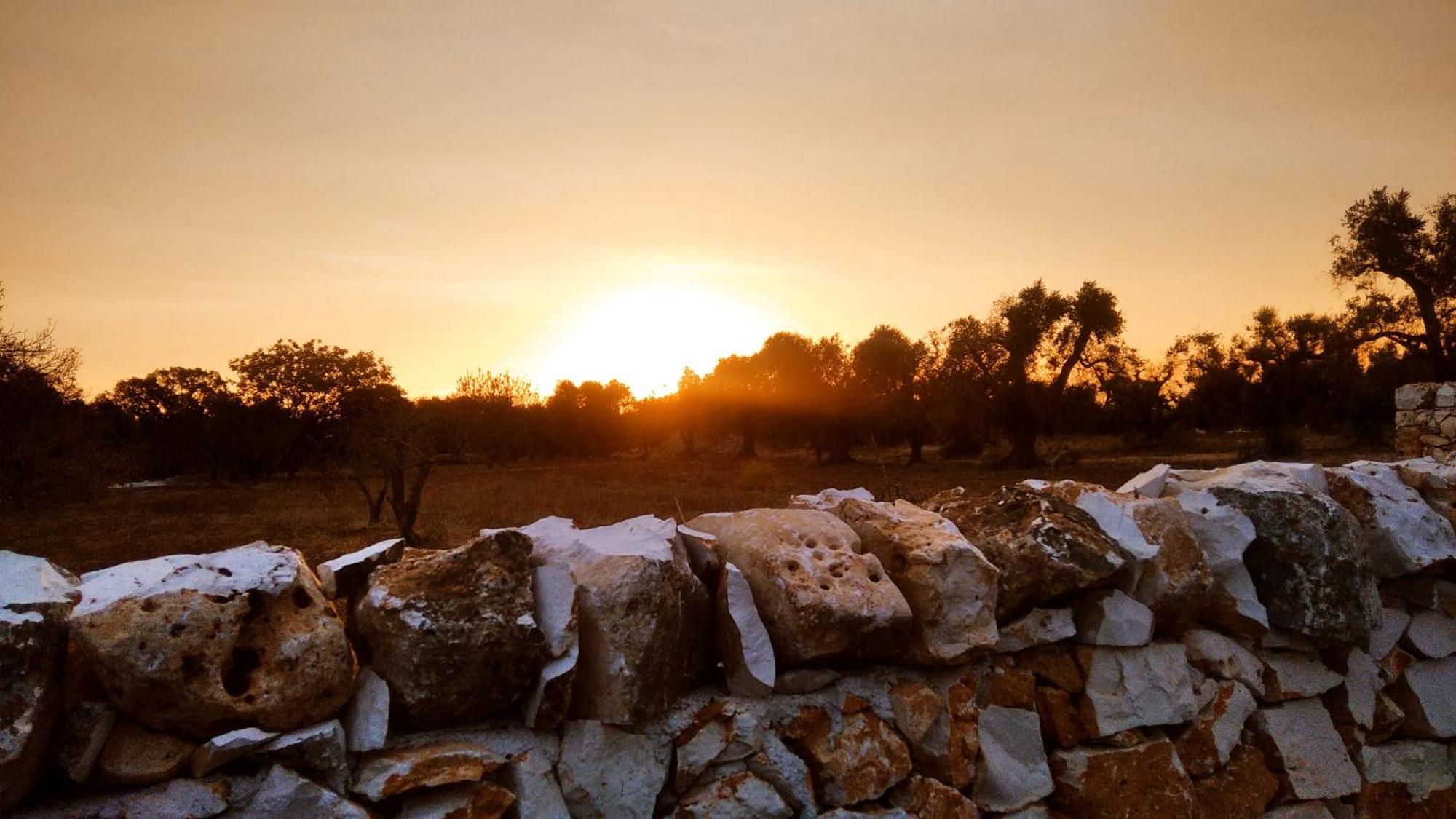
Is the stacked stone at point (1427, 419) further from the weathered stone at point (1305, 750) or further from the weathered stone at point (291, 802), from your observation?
the weathered stone at point (291, 802)

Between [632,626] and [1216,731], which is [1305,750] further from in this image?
[632,626]

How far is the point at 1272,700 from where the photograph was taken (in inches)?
130

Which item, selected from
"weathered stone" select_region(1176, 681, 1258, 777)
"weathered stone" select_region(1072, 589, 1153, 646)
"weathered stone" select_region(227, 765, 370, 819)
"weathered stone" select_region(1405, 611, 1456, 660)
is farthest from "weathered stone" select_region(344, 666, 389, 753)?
"weathered stone" select_region(1405, 611, 1456, 660)

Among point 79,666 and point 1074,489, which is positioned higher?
point 1074,489

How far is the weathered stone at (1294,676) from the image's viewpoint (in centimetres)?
331

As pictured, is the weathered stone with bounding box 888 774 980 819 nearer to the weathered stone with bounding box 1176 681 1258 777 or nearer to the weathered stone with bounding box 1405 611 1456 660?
the weathered stone with bounding box 1176 681 1258 777

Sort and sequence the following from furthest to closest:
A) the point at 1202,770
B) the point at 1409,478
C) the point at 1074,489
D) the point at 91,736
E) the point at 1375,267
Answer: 1. the point at 1375,267
2. the point at 1409,478
3. the point at 1074,489
4. the point at 1202,770
5. the point at 91,736

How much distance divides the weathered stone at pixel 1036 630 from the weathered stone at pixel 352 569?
2109mm

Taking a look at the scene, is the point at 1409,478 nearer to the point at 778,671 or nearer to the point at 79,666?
the point at 778,671

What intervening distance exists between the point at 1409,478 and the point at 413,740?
461 centimetres

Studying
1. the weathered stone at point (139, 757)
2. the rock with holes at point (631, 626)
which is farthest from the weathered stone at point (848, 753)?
the weathered stone at point (139, 757)

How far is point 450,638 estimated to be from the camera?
7.32 feet

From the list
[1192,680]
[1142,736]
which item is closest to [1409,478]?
[1192,680]

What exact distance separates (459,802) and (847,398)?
149ft
